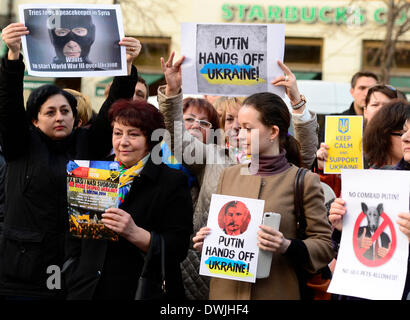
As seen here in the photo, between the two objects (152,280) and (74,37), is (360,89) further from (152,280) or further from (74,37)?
(152,280)

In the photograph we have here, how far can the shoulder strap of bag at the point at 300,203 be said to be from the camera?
3.50 metres

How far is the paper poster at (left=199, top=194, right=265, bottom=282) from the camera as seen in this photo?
3.39 metres

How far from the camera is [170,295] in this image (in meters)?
3.71

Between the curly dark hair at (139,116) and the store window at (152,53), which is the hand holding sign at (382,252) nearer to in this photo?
the curly dark hair at (139,116)

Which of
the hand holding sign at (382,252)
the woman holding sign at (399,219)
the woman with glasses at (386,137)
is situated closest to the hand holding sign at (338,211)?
the woman holding sign at (399,219)

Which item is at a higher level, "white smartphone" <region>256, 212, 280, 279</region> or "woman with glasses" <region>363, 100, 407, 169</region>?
"woman with glasses" <region>363, 100, 407, 169</region>

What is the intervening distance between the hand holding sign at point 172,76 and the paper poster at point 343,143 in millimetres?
1168

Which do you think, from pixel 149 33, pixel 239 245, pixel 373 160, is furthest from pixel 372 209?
pixel 149 33

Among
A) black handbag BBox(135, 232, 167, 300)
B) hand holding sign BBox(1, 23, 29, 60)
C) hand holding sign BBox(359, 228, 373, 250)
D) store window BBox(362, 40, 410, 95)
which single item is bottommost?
black handbag BBox(135, 232, 167, 300)

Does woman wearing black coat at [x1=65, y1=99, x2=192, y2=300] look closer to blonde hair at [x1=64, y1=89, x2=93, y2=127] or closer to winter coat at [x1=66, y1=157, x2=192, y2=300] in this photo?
winter coat at [x1=66, y1=157, x2=192, y2=300]

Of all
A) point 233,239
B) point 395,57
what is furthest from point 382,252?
point 395,57

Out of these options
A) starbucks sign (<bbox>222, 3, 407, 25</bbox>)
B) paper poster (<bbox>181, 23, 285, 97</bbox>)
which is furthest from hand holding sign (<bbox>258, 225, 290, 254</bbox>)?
starbucks sign (<bbox>222, 3, 407, 25</bbox>)

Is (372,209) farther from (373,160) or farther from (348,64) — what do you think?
(348,64)

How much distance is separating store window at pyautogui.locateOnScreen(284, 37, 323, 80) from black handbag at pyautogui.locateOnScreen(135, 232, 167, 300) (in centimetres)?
1413
